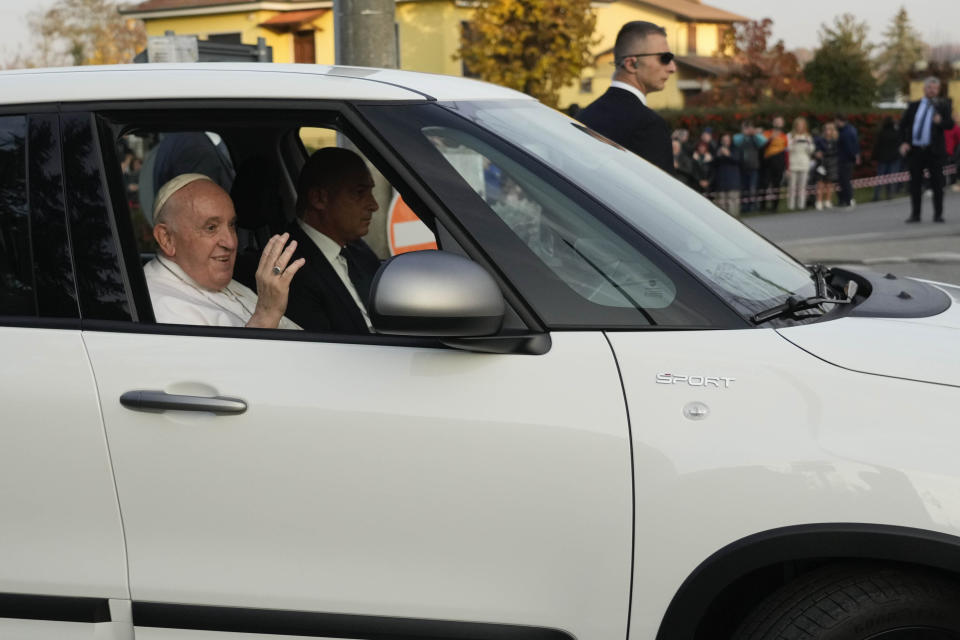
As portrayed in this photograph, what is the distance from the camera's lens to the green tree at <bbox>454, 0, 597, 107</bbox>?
33.4 m

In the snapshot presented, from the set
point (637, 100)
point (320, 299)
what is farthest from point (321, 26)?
point (320, 299)

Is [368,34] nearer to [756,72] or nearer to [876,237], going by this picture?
[876,237]

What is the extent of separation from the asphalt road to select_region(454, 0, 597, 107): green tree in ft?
37.1

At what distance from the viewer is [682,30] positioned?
72000 millimetres

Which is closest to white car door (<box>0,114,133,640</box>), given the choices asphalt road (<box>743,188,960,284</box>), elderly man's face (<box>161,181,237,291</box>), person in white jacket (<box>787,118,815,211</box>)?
elderly man's face (<box>161,181,237,291</box>)

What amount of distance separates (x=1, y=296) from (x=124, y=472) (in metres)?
0.53

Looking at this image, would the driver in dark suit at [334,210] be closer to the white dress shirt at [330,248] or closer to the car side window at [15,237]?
the white dress shirt at [330,248]

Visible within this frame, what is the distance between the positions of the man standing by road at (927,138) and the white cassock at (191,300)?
15358 mm

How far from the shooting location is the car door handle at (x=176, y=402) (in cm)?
256

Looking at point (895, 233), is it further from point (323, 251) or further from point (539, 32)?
point (539, 32)

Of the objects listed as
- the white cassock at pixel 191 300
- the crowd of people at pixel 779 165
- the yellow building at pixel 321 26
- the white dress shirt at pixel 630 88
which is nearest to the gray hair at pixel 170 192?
the white cassock at pixel 191 300

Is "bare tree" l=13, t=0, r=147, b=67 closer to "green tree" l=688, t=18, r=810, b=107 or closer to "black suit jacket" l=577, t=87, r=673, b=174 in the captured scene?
"green tree" l=688, t=18, r=810, b=107

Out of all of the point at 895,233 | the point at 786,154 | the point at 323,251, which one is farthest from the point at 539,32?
the point at 323,251

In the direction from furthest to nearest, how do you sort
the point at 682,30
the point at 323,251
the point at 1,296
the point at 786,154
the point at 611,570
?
the point at 682,30 < the point at 786,154 < the point at 323,251 < the point at 1,296 < the point at 611,570
